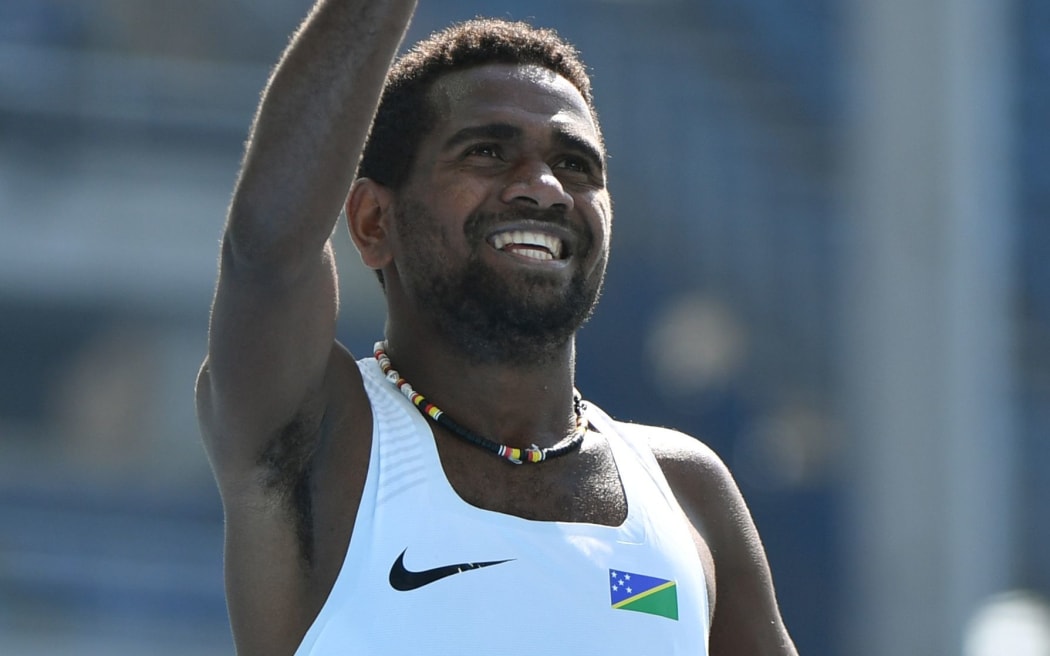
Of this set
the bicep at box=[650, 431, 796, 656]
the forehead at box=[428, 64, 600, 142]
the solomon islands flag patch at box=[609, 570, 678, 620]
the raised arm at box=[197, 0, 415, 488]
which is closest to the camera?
the raised arm at box=[197, 0, 415, 488]

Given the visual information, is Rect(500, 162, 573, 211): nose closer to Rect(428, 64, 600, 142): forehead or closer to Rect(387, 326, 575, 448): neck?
Rect(428, 64, 600, 142): forehead

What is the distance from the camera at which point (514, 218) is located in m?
2.77

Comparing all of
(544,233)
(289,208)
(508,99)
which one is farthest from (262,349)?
(508,99)

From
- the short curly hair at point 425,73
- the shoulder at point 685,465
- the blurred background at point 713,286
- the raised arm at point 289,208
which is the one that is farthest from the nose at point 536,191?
the blurred background at point 713,286

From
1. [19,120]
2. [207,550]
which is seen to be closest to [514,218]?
[207,550]

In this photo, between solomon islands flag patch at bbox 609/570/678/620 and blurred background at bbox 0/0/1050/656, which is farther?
blurred background at bbox 0/0/1050/656

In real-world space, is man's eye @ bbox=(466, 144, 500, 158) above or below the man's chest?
above

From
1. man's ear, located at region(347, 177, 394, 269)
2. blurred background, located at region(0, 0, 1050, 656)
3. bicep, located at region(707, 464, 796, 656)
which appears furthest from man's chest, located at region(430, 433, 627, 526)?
blurred background, located at region(0, 0, 1050, 656)

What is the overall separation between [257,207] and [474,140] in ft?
1.58

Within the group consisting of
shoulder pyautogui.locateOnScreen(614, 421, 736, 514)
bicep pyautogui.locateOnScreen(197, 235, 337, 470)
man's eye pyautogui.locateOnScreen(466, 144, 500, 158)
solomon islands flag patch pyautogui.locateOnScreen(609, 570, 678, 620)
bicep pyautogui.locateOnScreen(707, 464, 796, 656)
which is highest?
man's eye pyautogui.locateOnScreen(466, 144, 500, 158)

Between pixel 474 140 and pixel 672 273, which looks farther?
pixel 672 273

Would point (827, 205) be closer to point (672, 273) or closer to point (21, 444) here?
point (672, 273)

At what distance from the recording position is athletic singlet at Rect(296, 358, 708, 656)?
2.52 meters

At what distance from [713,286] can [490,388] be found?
41.5 ft
